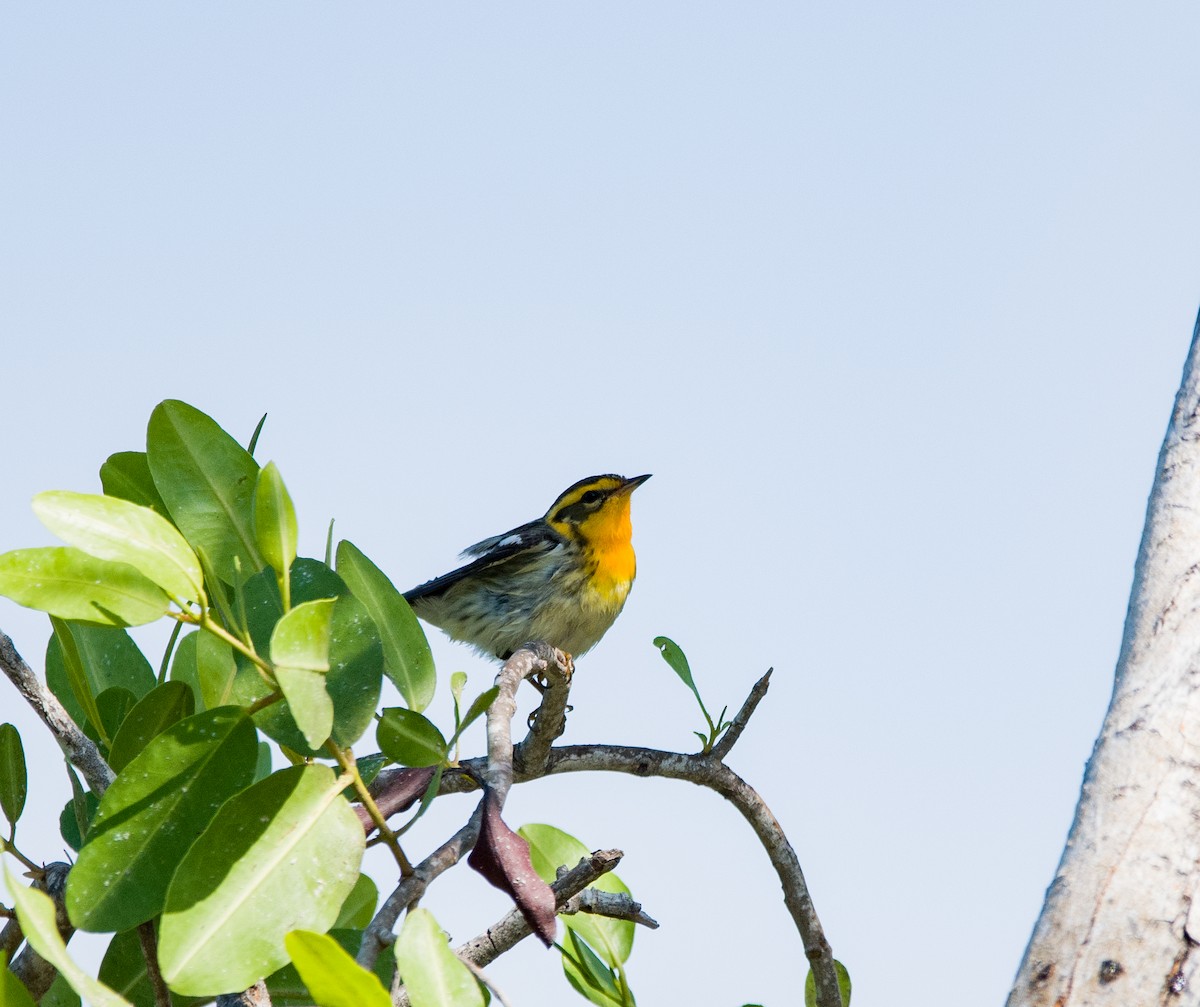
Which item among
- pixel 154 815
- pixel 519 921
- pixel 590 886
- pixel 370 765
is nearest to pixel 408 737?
pixel 370 765

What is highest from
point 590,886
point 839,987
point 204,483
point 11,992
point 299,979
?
point 204,483

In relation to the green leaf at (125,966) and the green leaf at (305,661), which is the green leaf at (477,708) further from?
the green leaf at (125,966)

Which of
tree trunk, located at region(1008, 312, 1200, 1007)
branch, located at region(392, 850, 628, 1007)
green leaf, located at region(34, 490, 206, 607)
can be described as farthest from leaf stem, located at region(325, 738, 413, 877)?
tree trunk, located at region(1008, 312, 1200, 1007)

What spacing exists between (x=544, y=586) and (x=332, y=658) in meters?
5.72

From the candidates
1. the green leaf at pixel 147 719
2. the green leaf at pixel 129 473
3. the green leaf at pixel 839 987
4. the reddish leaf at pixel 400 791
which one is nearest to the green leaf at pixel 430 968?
the reddish leaf at pixel 400 791

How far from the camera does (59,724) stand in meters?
2.23

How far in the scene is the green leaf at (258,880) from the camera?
1.62 meters

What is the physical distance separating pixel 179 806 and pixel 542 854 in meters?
1.28

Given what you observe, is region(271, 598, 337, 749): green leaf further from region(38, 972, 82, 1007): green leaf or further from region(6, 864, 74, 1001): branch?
region(38, 972, 82, 1007): green leaf

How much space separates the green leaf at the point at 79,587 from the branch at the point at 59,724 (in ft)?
1.82

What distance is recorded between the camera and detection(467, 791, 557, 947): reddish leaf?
176cm

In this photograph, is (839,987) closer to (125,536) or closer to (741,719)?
(741,719)

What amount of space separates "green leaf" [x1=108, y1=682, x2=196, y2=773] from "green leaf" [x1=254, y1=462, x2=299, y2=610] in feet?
1.88

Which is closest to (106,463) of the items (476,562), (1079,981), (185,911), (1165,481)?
(185,911)
